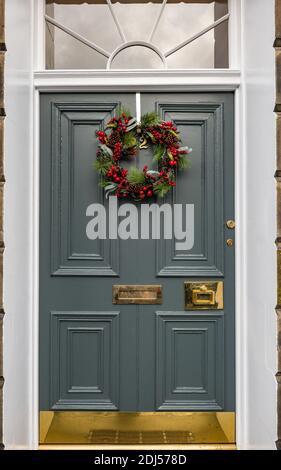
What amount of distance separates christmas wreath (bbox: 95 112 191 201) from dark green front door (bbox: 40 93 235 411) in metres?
0.06

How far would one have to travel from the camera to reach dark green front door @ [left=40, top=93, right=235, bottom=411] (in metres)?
2.60

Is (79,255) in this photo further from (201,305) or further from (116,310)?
(201,305)

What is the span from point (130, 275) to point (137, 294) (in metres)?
0.11

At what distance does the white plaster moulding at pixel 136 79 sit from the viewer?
2.55m

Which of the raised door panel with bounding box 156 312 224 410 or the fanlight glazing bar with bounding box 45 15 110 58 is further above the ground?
the fanlight glazing bar with bounding box 45 15 110 58

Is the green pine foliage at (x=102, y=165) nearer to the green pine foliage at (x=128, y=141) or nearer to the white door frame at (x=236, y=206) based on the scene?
the green pine foliage at (x=128, y=141)

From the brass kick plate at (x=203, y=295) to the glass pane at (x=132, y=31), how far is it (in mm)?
1162

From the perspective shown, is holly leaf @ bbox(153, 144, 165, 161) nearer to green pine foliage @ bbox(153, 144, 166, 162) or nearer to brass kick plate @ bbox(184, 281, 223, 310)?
green pine foliage @ bbox(153, 144, 166, 162)

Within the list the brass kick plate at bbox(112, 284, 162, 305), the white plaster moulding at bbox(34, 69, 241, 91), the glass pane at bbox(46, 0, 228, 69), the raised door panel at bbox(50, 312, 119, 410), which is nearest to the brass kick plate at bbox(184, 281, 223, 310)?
the brass kick plate at bbox(112, 284, 162, 305)

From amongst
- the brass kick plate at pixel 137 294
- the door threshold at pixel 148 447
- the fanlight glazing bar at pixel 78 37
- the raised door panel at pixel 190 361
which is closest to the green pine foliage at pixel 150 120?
the fanlight glazing bar at pixel 78 37

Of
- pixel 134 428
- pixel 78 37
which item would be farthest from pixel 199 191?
pixel 134 428

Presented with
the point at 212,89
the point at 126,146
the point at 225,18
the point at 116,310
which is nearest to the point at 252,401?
the point at 116,310

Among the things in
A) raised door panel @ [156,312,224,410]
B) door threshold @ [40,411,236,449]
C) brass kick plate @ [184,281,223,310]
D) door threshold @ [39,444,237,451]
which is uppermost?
brass kick plate @ [184,281,223,310]

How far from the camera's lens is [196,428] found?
2586 millimetres
